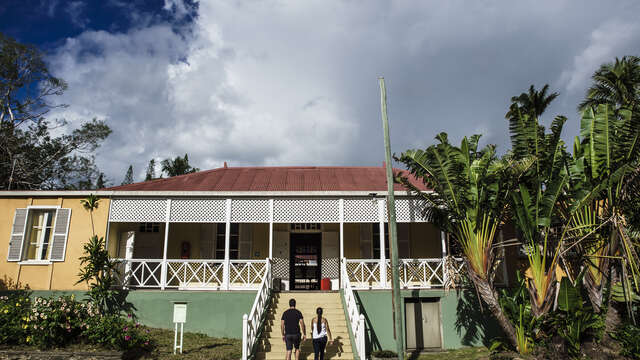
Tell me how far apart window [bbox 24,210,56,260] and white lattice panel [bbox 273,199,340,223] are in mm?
6906

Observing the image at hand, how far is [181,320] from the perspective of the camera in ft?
29.1

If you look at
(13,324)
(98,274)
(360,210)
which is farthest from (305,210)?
(13,324)

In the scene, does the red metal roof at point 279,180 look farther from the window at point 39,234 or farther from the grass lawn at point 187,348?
the grass lawn at point 187,348

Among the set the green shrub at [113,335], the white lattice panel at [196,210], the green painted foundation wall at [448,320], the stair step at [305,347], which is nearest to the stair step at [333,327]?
the stair step at [305,347]

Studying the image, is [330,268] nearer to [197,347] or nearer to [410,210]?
[410,210]

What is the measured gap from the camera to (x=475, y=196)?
9.20m

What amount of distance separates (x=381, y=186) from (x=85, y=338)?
9982mm

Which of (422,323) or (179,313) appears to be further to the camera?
(422,323)

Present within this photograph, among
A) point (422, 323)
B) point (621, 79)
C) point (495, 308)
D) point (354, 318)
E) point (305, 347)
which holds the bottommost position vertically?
point (305, 347)

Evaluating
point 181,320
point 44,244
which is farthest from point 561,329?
point 44,244

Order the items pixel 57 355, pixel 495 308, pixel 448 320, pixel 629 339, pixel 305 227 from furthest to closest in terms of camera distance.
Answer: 1. pixel 305 227
2. pixel 448 320
3. pixel 495 308
4. pixel 57 355
5. pixel 629 339

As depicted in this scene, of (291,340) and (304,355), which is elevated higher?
(291,340)

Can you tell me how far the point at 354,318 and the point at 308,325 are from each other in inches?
54.1

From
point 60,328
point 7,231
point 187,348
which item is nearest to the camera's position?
point 60,328
